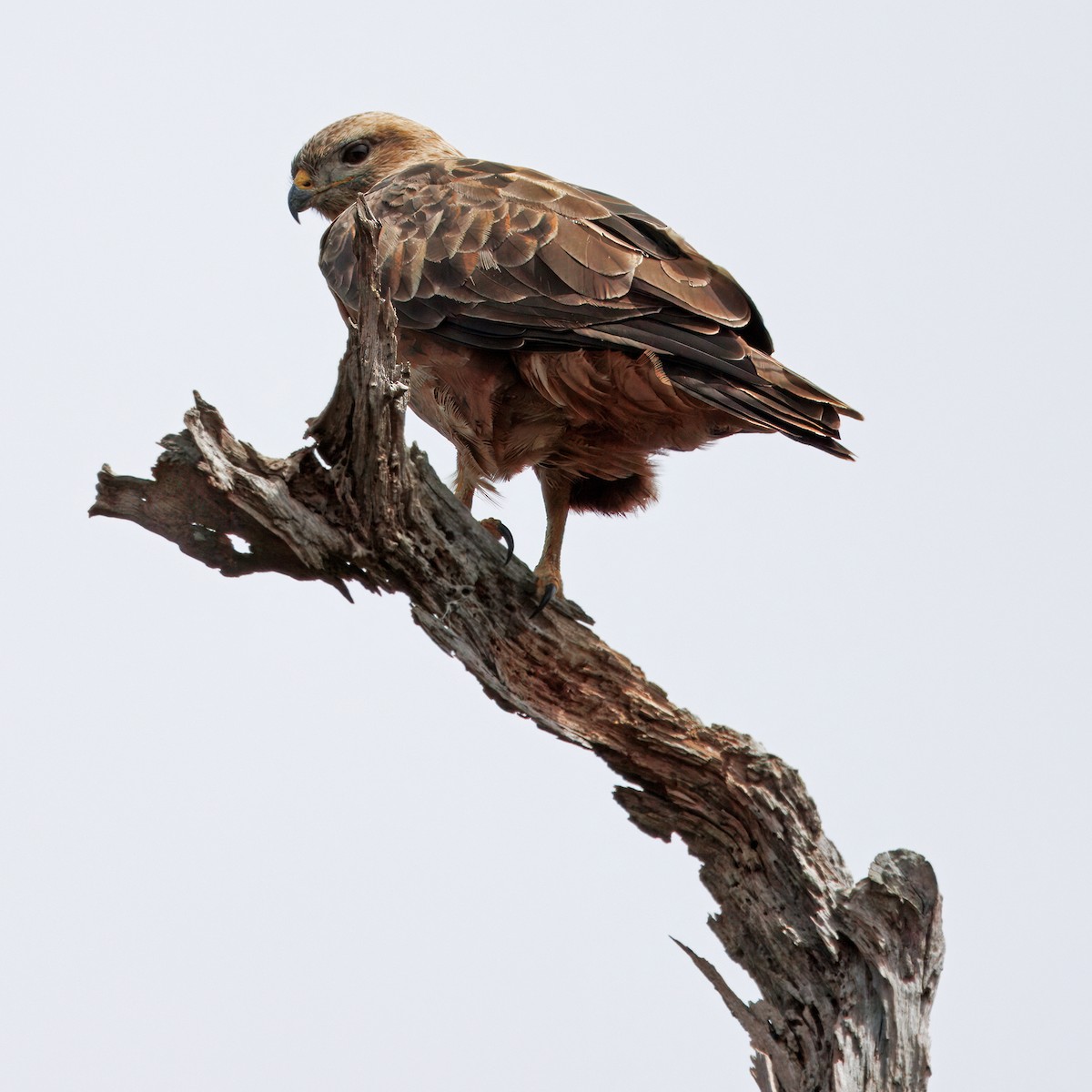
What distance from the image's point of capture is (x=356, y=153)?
6.48 metres

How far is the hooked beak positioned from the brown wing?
143 cm

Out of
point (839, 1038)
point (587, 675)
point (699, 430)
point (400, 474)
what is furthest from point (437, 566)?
point (839, 1038)

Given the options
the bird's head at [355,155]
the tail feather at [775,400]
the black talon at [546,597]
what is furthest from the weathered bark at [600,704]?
the bird's head at [355,155]

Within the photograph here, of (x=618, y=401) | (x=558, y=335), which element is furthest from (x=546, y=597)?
(x=558, y=335)

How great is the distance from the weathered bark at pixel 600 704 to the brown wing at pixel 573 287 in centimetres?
62

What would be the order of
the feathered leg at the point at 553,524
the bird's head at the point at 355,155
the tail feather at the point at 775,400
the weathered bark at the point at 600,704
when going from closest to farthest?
the weathered bark at the point at 600,704
the tail feather at the point at 775,400
the feathered leg at the point at 553,524
the bird's head at the point at 355,155

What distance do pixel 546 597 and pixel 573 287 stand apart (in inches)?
43.4

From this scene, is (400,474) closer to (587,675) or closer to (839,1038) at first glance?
(587,675)

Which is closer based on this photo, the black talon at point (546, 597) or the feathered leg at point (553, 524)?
the black talon at point (546, 597)

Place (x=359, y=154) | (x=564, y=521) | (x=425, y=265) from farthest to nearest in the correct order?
(x=359, y=154) < (x=564, y=521) < (x=425, y=265)

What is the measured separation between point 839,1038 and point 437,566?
2.02 meters

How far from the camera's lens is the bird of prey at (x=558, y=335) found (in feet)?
14.4

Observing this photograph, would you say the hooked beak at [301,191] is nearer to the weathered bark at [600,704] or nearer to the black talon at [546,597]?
the weathered bark at [600,704]

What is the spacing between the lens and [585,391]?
→ 454 centimetres
